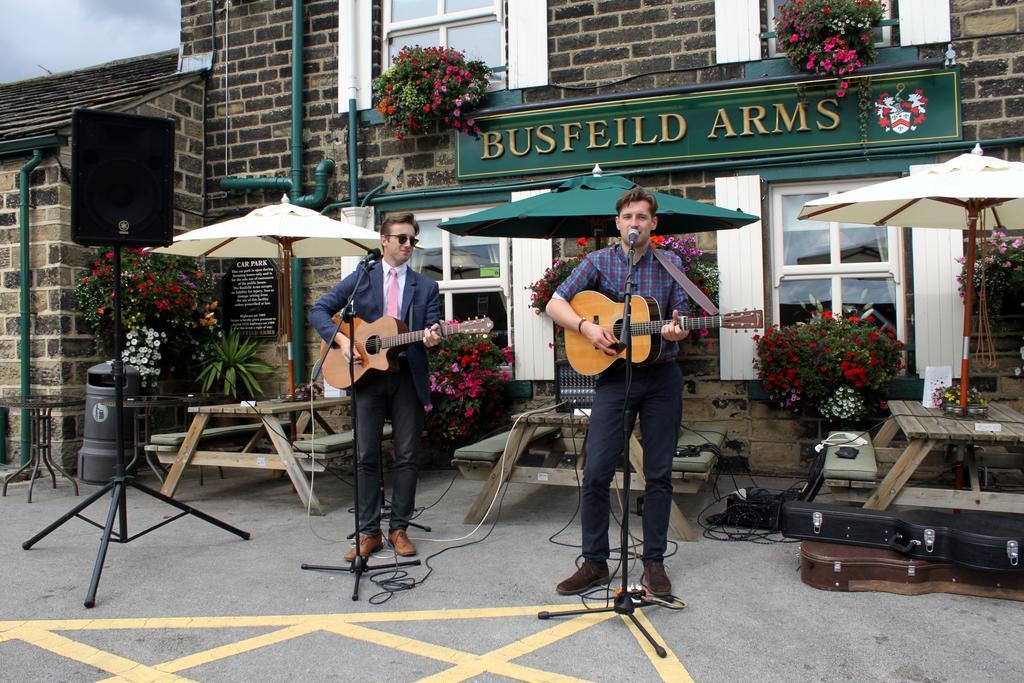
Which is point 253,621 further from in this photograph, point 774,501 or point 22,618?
point 774,501

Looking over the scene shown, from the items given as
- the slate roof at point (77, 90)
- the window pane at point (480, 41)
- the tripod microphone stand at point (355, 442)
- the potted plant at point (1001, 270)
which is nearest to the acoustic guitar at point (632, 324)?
the tripod microphone stand at point (355, 442)

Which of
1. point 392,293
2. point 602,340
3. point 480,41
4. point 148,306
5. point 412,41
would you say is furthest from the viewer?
point 412,41

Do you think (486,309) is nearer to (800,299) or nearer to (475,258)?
(475,258)

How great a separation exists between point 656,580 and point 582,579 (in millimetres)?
379

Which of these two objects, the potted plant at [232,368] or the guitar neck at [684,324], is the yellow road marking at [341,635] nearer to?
the guitar neck at [684,324]

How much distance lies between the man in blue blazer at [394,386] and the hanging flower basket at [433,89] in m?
3.47

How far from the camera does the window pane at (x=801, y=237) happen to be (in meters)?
7.42

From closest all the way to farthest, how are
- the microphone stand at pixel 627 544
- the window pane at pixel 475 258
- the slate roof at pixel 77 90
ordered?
1. the microphone stand at pixel 627 544
2. the slate roof at pixel 77 90
3. the window pane at pixel 475 258

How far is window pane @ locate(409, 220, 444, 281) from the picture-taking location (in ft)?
28.2

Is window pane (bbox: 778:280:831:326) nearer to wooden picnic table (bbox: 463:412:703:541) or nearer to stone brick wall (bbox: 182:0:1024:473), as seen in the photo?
stone brick wall (bbox: 182:0:1024:473)

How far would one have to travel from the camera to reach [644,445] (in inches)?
165

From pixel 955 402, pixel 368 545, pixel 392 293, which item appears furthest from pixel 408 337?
pixel 955 402

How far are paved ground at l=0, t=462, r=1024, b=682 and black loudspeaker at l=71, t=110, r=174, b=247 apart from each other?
6.47 ft

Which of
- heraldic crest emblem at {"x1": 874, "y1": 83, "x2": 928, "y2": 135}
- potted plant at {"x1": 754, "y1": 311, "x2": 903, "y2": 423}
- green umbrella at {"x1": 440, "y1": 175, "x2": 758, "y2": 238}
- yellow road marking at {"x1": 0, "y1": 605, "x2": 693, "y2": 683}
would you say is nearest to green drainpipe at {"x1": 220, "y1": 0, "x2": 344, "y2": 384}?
green umbrella at {"x1": 440, "y1": 175, "x2": 758, "y2": 238}
